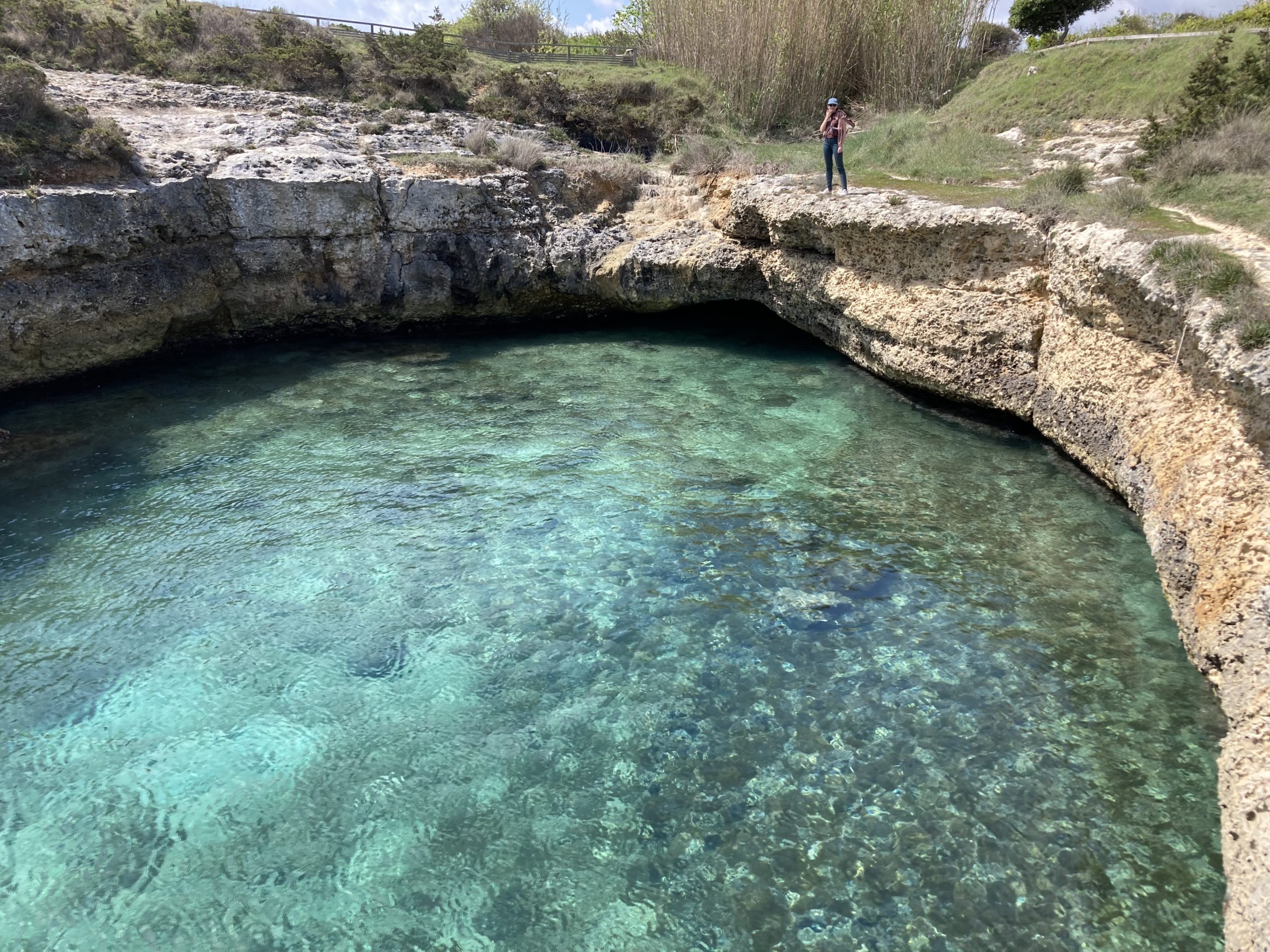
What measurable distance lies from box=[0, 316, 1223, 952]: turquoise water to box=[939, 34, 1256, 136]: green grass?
9.35 m

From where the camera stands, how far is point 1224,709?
5422 mm

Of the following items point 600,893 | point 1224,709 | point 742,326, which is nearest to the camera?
point 600,893

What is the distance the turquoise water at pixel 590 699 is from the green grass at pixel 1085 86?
9354 mm

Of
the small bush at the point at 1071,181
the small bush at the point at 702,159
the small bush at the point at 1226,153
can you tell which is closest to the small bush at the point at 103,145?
the small bush at the point at 702,159

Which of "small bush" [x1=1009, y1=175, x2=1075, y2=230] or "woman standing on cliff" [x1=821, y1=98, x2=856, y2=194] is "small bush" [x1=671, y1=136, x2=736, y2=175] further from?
"small bush" [x1=1009, y1=175, x2=1075, y2=230]

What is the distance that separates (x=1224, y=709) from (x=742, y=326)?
11399 millimetres

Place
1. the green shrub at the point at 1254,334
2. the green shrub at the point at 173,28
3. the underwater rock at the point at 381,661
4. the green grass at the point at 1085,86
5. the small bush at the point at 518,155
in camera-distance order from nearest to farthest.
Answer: the green shrub at the point at 1254,334 < the underwater rock at the point at 381,661 < the green grass at the point at 1085,86 < the small bush at the point at 518,155 < the green shrub at the point at 173,28

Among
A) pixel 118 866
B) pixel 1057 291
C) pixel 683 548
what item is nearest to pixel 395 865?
pixel 118 866

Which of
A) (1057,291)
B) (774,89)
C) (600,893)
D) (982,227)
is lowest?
(600,893)

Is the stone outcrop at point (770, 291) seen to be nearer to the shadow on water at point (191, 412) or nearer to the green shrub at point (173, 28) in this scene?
the shadow on water at point (191, 412)

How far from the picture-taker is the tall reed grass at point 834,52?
21625 millimetres

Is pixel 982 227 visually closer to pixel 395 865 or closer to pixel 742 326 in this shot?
pixel 742 326

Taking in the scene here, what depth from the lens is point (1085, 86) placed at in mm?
16234

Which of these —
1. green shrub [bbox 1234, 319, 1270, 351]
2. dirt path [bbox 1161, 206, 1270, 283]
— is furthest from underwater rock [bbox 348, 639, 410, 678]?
dirt path [bbox 1161, 206, 1270, 283]
